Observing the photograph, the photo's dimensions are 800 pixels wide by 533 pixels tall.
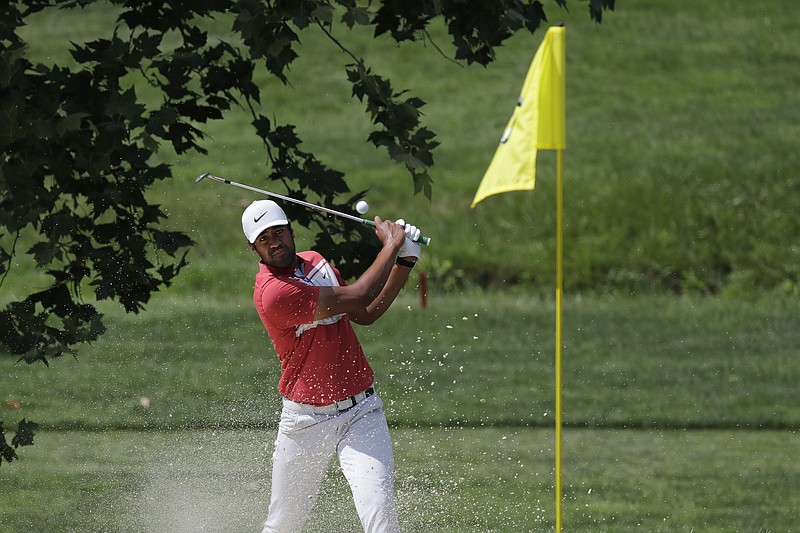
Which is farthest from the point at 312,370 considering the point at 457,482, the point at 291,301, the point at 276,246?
the point at 457,482

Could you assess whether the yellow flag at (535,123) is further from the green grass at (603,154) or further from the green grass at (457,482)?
the green grass at (603,154)

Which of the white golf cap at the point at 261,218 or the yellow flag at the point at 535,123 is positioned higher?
the yellow flag at the point at 535,123

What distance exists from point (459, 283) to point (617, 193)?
137 inches

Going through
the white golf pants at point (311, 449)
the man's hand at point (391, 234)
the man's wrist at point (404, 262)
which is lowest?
the white golf pants at point (311, 449)

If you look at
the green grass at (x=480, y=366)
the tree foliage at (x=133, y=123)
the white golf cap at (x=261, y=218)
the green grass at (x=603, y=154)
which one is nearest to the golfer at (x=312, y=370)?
the white golf cap at (x=261, y=218)

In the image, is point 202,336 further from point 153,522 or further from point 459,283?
point 153,522

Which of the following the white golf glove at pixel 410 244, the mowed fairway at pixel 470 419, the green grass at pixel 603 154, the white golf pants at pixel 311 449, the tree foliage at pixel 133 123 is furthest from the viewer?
the green grass at pixel 603 154

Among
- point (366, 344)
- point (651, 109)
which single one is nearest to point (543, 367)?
point (366, 344)

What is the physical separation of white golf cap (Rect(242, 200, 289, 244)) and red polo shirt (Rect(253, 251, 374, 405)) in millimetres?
256

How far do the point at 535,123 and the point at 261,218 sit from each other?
1567 mm

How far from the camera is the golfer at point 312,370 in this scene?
306 inches

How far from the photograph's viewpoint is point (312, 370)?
7.89 m

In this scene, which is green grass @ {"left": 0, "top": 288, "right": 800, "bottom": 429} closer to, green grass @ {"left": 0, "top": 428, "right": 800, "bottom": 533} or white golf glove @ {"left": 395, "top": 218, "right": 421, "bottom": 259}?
green grass @ {"left": 0, "top": 428, "right": 800, "bottom": 533}

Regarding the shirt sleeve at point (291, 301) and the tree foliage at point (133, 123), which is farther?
the tree foliage at point (133, 123)
